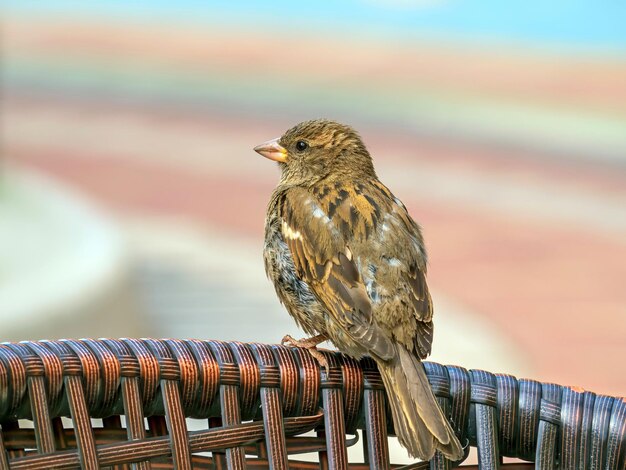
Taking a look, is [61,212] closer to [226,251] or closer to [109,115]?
[226,251]

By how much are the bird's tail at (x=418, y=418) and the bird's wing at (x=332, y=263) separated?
0.22 metres

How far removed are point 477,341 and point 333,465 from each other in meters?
4.33

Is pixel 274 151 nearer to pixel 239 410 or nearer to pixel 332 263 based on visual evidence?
pixel 332 263

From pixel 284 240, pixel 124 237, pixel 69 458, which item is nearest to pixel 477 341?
pixel 124 237

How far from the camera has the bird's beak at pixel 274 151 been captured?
3.08 m

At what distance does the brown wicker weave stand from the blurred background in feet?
8.70

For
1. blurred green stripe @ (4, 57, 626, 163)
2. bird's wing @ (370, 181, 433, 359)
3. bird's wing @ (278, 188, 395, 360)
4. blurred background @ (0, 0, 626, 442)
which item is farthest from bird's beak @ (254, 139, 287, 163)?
blurred green stripe @ (4, 57, 626, 163)

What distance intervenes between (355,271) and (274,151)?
729 millimetres

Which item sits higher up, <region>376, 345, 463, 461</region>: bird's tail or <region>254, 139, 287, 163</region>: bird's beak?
<region>254, 139, 287, 163</region>: bird's beak

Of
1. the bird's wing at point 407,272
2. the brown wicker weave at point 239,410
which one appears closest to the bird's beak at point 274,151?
the bird's wing at point 407,272

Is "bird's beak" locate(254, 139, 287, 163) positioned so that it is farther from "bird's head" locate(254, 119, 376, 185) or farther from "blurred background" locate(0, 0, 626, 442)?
"blurred background" locate(0, 0, 626, 442)

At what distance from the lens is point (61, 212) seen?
692 cm

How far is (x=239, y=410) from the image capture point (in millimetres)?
1821

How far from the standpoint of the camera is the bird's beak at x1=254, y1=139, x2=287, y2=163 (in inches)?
121
